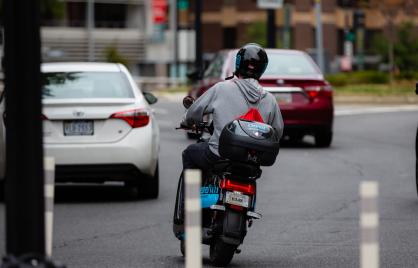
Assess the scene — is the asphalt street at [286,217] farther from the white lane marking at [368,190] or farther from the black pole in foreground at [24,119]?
the white lane marking at [368,190]

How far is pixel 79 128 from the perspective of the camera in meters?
13.6

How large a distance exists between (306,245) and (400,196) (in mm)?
4243

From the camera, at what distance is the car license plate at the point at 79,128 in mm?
13578

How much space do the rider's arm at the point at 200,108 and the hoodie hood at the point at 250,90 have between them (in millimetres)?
189

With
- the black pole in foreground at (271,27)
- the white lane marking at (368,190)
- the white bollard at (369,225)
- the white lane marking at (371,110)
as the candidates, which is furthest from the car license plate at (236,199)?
the black pole in foreground at (271,27)

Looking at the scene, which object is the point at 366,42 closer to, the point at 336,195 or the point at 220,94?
the point at 336,195

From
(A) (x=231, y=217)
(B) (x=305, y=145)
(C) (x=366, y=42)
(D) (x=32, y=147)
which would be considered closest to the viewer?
(D) (x=32, y=147)

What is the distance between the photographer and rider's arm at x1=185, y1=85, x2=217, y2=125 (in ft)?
30.8

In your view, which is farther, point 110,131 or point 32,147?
point 110,131

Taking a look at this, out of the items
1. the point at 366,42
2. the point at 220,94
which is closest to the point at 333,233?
the point at 220,94

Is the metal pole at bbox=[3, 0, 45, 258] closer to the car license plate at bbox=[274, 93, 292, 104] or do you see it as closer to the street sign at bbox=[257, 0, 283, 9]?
the car license plate at bbox=[274, 93, 292, 104]

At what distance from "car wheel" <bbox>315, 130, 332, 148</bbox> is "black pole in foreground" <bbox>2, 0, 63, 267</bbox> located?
1584cm

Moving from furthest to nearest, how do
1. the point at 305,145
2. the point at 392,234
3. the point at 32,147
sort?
1. the point at 305,145
2. the point at 392,234
3. the point at 32,147

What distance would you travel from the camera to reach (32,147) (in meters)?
5.73
